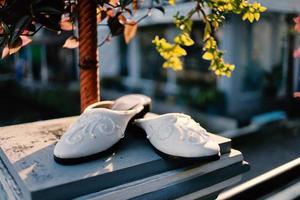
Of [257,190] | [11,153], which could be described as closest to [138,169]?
[11,153]

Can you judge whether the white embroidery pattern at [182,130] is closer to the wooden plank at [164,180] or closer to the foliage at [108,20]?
the wooden plank at [164,180]

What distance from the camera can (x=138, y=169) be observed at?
0.43m

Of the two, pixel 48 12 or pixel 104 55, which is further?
pixel 104 55

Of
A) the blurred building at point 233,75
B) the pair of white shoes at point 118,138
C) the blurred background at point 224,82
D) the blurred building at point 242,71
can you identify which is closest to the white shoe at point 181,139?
the pair of white shoes at point 118,138

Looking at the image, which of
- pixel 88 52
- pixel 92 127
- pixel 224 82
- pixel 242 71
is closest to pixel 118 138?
pixel 92 127

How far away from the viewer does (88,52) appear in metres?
0.63

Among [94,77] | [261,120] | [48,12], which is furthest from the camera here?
[261,120]

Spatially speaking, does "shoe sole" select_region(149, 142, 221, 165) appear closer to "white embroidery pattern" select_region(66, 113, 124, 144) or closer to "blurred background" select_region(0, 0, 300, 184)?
"white embroidery pattern" select_region(66, 113, 124, 144)

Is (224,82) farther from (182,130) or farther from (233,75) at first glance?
(182,130)

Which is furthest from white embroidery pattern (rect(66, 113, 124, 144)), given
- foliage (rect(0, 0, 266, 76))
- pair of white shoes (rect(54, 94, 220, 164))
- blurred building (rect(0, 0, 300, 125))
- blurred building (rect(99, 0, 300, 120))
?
blurred building (rect(99, 0, 300, 120))

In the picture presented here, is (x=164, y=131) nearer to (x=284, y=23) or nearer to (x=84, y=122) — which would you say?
(x=84, y=122)

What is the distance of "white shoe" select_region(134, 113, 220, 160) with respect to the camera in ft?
1.42

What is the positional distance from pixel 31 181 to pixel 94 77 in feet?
0.96

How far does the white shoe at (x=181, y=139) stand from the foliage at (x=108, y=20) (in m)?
0.17
